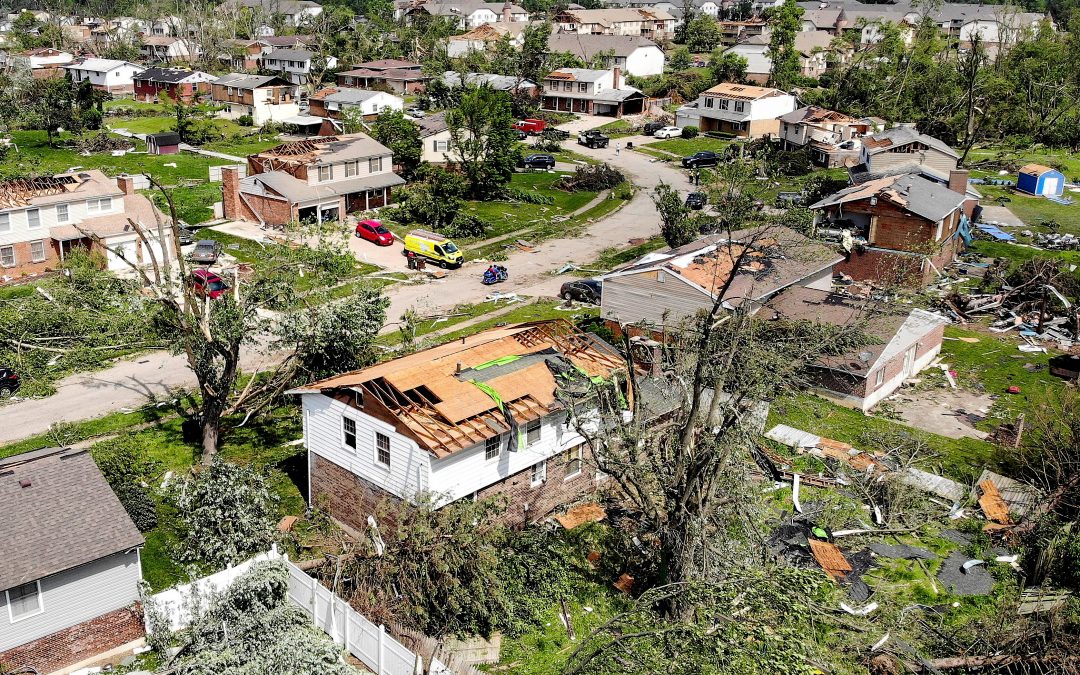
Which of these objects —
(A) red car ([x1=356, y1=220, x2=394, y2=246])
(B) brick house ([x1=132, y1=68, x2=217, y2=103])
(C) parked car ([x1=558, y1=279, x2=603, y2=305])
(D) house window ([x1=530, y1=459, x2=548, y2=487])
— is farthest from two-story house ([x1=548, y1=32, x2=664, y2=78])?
(D) house window ([x1=530, y1=459, x2=548, y2=487])

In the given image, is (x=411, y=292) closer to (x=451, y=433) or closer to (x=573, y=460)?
(x=573, y=460)

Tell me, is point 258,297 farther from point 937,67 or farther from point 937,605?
point 937,67

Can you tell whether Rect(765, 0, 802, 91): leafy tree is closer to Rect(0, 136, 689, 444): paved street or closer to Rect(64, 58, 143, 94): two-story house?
Rect(0, 136, 689, 444): paved street

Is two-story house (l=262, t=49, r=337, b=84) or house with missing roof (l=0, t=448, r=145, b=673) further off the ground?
two-story house (l=262, t=49, r=337, b=84)

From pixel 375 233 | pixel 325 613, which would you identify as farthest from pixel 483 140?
pixel 325 613

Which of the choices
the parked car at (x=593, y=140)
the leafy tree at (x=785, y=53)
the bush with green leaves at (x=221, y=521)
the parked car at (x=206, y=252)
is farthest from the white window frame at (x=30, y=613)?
the leafy tree at (x=785, y=53)

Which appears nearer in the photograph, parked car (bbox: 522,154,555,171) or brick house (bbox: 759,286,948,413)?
brick house (bbox: 759,286,948,413)

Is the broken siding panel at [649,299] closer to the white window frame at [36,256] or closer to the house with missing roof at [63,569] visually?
the house with missing roof at [63,569]
